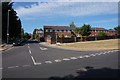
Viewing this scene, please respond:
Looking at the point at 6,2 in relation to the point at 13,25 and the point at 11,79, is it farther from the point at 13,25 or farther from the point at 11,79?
the point at 11,79

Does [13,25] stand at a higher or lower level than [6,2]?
lower

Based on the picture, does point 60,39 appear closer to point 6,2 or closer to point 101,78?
point 6,2

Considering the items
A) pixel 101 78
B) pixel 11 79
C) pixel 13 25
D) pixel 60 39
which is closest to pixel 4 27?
pixel 13 25

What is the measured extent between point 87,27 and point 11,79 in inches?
1732

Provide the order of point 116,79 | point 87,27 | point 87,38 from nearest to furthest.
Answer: point 116,79 → point 87,38 → point 87,27

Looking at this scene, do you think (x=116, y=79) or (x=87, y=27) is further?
(x=87, y=27)

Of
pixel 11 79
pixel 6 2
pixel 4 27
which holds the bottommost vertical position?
pixel 11 79

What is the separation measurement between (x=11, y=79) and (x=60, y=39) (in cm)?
3059

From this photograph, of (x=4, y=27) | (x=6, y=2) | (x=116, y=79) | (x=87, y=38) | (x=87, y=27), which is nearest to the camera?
(x=116, y=79)

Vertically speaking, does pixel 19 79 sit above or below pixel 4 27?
below

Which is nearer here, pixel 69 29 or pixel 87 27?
pixel 87 27

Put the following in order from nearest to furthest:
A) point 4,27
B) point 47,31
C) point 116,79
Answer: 1. point 116,79
2. point 4,27
3. point 47,31

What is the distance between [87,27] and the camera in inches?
1813

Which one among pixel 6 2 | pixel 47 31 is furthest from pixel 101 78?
pixel 47 31
